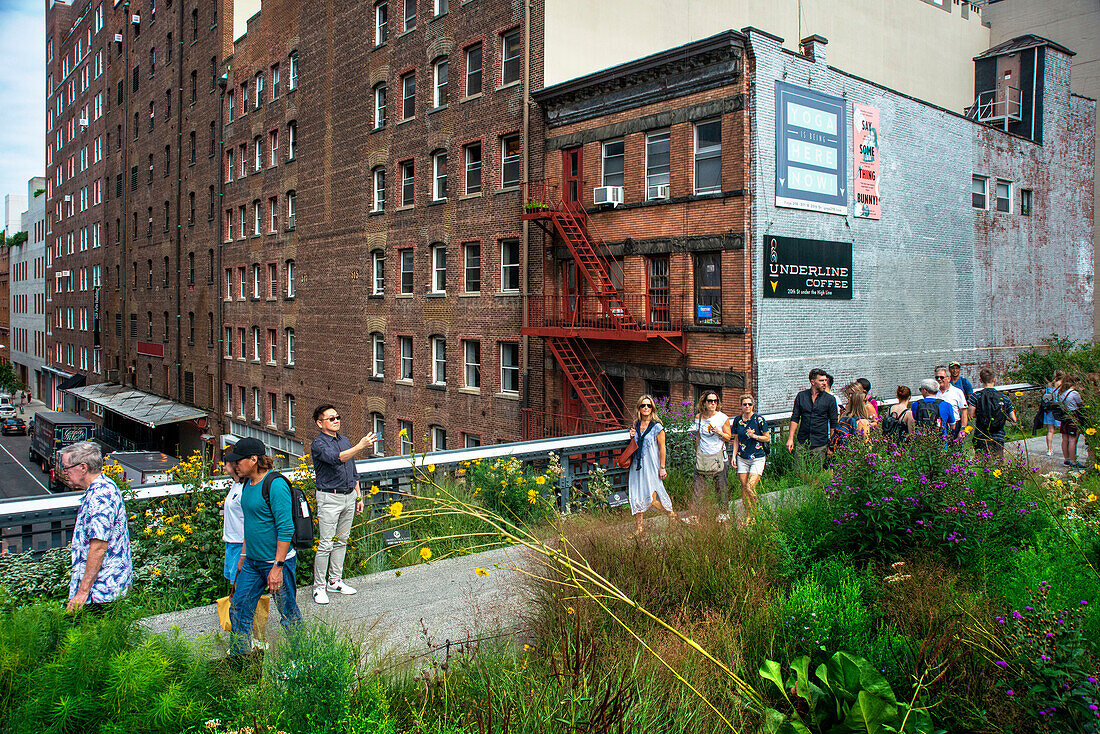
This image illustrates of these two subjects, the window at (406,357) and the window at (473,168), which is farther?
the window at (406,357)

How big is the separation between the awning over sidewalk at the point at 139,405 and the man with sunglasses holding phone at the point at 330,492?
136 feet

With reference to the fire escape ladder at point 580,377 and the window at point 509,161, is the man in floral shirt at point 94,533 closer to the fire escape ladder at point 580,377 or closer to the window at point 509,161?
the fire escape ladder at point 580,377

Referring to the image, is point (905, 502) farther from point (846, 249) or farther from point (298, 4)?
point (298, 4)

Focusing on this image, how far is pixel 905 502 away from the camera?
6.75m

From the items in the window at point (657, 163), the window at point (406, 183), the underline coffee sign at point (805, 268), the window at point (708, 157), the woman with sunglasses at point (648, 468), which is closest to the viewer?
the woman with sunglasses at point (648, 468)

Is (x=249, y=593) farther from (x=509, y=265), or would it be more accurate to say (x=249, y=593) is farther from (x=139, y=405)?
(x=139, y=405)

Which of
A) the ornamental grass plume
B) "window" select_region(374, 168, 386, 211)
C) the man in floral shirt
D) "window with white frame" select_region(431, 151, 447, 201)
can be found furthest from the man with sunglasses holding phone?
"window" select_region(374, 168, 386, 211)

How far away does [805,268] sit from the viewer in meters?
21.2

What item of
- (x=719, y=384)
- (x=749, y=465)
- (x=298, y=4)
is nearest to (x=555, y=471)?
(x=749, y=465)

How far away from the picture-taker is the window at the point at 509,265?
27312 mm

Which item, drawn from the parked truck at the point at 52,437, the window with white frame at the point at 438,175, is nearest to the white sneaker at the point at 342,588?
the window with white frame at the point at 438,175

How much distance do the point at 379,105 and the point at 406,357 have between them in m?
10.6

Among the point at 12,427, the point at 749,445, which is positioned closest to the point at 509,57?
the point at 749,445

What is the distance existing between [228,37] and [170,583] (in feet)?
145
